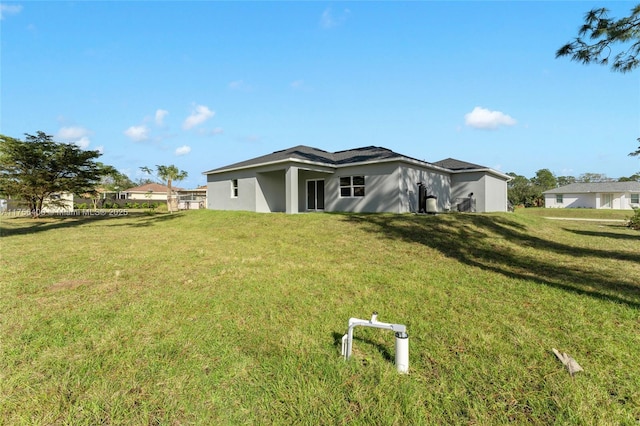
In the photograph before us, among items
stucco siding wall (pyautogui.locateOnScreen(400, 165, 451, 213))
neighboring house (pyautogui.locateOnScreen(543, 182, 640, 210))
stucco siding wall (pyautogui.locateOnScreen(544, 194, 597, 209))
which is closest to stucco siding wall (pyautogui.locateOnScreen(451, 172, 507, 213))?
stucco siding wall (pyautogui.locateOnScreen(400, 165, 451, 213))

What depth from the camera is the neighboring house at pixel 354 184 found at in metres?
14.4

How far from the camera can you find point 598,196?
1459 inches

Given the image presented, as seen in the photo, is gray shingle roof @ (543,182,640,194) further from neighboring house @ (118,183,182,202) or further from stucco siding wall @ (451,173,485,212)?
neighboring house @ (118,183,182,202)

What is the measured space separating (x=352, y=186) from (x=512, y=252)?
29.9 ft

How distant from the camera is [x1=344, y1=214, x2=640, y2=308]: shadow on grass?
4.70 m

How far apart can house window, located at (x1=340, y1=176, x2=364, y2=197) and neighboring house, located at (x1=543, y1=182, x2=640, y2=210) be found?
3818 cm

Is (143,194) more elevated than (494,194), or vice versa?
(143,194)

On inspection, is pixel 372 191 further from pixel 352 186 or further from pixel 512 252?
pixel 512 252

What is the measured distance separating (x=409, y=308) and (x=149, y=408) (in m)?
2.91

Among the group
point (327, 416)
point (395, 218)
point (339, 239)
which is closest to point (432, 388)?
point (327, 416)

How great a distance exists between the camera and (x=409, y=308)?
3.80 m

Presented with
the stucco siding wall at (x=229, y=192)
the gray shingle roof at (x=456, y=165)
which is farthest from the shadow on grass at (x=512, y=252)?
the stucco siding wall at (x=229, y=192)

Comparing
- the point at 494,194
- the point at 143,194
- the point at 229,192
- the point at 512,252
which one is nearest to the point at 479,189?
the point at 494,194

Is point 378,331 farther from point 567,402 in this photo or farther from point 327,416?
point 567,402
